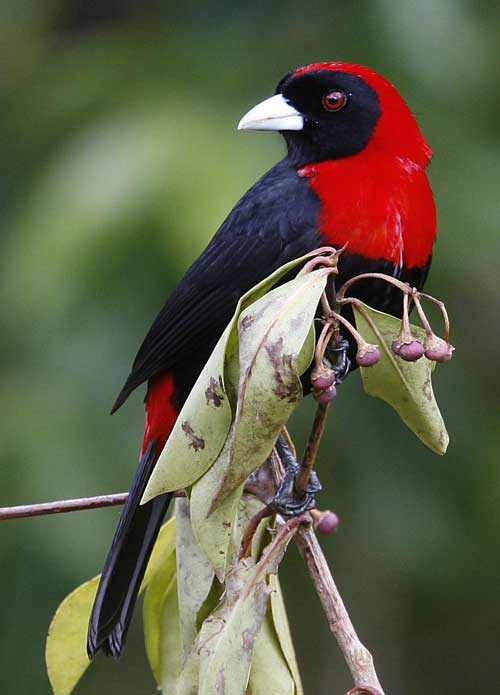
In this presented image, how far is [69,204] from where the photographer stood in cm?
330

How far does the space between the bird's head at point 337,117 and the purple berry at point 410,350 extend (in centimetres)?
117

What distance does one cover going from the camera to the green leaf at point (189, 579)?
2209mm

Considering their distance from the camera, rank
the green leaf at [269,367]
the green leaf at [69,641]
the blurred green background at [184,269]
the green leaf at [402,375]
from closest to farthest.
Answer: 1. the green leaf at [269,367]
2. the green leaf at [402,375]
3. the green leaf at [69,641]
4. the blurred green background at [184,269]

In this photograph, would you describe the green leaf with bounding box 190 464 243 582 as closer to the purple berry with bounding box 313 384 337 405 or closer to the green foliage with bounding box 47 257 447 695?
the green foliage with bounding box 47 257 447 695

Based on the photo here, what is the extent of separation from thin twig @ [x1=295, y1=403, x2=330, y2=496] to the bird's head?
1.13m

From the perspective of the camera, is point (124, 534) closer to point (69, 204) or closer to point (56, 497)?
point (56, 497)

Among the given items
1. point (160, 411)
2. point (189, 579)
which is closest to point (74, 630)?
point (189, 579)

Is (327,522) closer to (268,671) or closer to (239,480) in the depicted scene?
(268,671)

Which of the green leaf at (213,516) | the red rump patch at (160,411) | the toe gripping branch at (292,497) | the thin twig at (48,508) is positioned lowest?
the red rump patch at (160,411)

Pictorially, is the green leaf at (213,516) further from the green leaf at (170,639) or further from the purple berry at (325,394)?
the green leaf at (170,639)

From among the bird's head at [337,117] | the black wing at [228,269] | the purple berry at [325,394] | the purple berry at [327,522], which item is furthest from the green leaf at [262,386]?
the bird's head at [337,117]

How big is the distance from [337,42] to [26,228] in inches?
49.6

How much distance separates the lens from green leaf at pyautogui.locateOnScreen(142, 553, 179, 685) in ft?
7.95

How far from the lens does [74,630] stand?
248 centimetres
